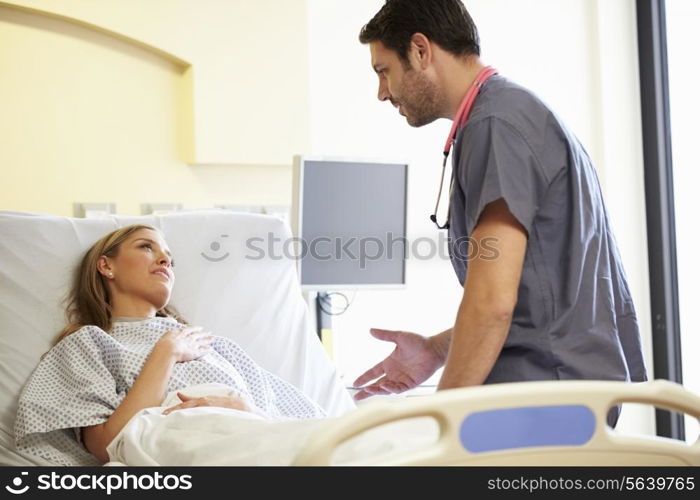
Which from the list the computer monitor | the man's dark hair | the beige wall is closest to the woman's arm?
the man's dark hair

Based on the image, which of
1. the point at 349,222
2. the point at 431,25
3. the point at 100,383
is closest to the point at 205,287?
the point at 100,383

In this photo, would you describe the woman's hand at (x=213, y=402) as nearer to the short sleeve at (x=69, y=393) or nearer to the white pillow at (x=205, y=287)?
the short sleeve at (x=69, y=393)

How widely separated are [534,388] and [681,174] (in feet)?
9.56

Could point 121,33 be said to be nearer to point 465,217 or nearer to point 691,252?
point 465,217

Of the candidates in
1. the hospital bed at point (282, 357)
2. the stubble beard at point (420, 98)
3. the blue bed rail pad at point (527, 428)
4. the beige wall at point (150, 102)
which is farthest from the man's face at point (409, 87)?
the beige wall at point (150, 102)

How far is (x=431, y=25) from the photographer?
62.8 inches

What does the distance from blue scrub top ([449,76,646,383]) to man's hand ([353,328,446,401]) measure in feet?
1.22

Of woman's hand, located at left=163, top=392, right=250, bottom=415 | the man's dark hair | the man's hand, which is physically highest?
the man's dark hair

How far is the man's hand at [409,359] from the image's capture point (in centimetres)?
185

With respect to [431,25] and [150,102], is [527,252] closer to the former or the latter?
[431,25]

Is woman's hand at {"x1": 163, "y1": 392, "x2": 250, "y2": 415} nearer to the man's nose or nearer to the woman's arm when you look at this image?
the woman's arm

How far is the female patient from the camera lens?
67.3 inches

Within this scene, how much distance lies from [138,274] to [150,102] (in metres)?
1.21

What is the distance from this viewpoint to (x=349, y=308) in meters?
3.39
